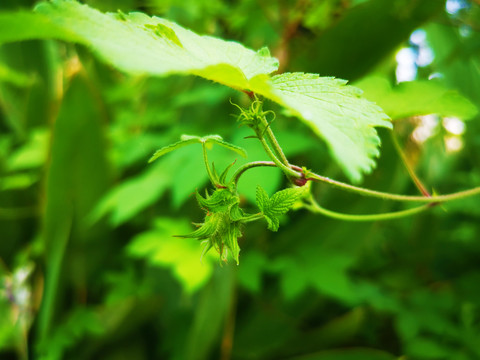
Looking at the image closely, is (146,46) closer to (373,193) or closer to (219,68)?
(219,68)

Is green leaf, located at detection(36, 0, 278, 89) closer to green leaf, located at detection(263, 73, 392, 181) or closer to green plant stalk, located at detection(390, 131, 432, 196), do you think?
green leaf, located at detection(263, 73, 392, 181)

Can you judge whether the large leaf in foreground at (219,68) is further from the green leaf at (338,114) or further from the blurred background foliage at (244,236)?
the blurred background foliage at (244,236)

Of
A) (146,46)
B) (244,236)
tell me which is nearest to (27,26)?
(146,46)

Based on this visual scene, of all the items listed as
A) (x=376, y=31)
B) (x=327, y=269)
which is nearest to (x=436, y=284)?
(x=327, y=269)

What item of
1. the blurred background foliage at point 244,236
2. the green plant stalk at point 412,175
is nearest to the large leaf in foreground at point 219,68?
the green plant stalk at point 412,175

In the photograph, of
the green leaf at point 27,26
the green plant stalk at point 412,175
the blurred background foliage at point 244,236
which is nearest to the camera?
the green leaf at point 27,26
